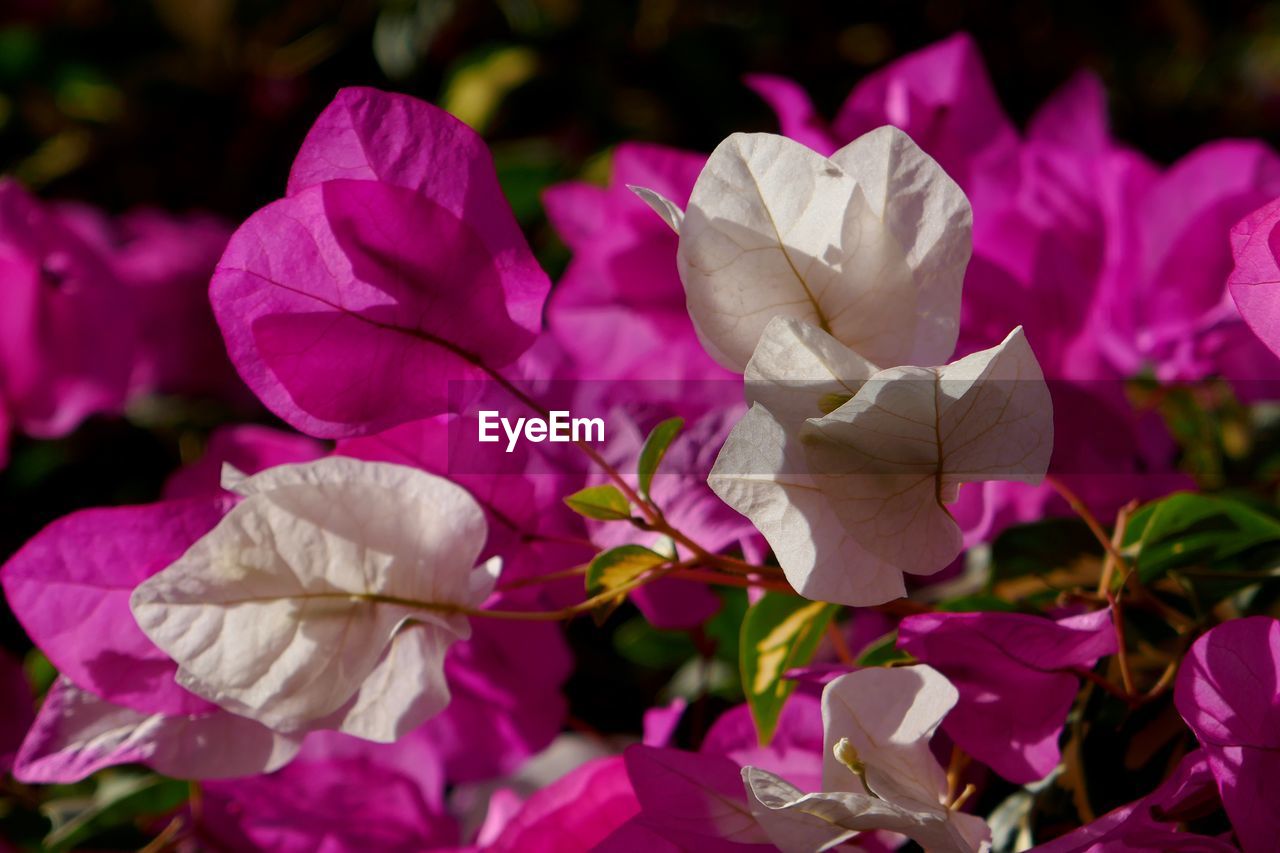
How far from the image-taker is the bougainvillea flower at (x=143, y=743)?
304mm

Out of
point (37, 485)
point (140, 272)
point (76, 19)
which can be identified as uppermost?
point (76, 19)

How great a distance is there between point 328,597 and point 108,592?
0.26 feet

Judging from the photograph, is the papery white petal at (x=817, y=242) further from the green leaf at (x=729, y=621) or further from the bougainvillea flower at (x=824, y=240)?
the green leaf at (x=729, y=621)

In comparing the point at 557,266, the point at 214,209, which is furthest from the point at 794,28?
the point at 214,209

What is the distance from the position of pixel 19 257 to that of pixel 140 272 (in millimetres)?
189

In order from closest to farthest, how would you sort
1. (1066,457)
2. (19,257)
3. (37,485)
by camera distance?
1. (1066,457)
2. (19,257)
3. (37,485)

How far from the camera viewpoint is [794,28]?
43.1 inches

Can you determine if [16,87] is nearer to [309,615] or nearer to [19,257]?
[19,257]

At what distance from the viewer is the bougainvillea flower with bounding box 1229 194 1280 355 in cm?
26

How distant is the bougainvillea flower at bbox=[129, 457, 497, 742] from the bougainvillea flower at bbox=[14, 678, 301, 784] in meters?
0.04

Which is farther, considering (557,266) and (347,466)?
(557,266)

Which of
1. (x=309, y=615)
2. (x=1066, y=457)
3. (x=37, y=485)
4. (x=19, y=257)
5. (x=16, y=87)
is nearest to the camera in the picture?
(x=309, y=615)

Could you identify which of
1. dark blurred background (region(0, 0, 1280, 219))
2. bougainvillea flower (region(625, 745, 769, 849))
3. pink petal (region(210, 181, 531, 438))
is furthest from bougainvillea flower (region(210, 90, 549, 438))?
dark blurred background (region(0, 0, 1280, 219))

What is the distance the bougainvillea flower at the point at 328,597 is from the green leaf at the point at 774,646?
0.08m
